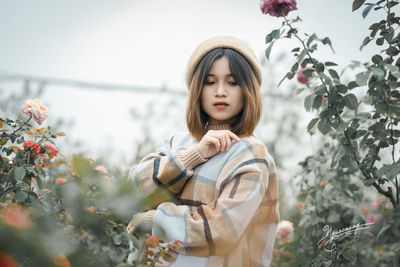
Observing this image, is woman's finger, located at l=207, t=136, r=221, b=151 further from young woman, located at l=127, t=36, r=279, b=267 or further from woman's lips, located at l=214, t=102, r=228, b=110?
woman's lips, located at l=214, t=102, r=228, b=110

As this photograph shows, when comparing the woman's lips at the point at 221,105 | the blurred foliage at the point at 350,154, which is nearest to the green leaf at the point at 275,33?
the blurred foliage at the point at 350,154

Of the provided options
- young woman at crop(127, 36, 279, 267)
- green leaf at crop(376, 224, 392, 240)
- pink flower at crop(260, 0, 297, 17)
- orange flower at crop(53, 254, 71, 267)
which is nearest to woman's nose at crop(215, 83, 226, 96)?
young woman at crop(127, 36, 279, 267)

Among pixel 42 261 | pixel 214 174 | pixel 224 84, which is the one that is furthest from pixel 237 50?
pixel 42 261

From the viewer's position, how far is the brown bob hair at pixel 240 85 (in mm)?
1390

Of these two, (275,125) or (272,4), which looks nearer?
(272,4)

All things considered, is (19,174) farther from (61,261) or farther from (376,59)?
(376,59)

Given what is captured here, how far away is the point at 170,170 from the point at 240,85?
1.48 ft

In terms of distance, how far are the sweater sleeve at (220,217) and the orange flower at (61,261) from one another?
658 millimetres

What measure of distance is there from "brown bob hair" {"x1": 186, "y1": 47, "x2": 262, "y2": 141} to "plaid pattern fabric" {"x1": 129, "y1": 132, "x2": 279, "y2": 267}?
0.09 meters

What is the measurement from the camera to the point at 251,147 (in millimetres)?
1274

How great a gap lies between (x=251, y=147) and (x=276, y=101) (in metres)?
3.22

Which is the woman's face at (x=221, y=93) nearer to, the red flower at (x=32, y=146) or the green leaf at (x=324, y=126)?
the green leaf at (x=324, y=126)

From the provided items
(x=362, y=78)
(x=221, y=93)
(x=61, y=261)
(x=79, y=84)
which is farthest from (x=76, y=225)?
(x=79, y=84)

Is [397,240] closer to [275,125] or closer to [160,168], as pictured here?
[160,168]
